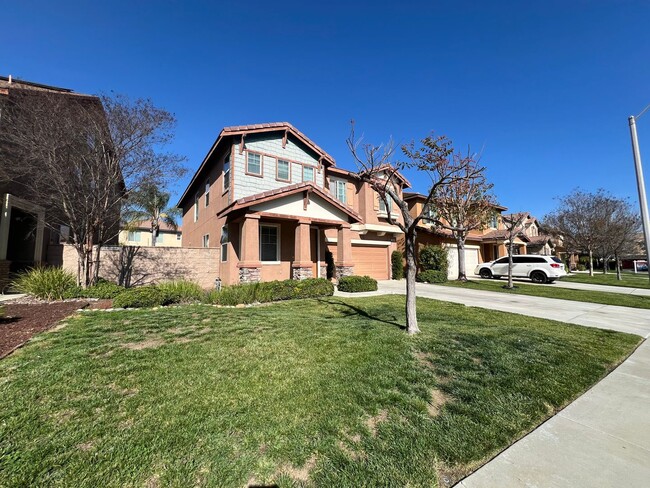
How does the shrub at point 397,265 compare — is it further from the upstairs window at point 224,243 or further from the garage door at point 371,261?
the upstairs window at point 224,243

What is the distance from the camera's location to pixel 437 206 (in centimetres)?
1978

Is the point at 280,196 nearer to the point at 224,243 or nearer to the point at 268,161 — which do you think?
the point at 268,161

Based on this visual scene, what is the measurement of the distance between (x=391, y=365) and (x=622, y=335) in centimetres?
634

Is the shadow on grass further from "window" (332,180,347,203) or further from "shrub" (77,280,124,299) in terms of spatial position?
"window" (332,180,347,203)

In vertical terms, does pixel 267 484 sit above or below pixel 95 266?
below

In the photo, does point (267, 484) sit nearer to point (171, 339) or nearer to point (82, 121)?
point (171, 339)

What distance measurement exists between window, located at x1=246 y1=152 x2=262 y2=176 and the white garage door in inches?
642

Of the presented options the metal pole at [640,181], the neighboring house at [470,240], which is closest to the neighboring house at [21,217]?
the metal pole at [640,181]

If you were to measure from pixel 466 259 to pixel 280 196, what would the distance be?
763 inches

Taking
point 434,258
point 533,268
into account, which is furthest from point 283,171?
point 533,268

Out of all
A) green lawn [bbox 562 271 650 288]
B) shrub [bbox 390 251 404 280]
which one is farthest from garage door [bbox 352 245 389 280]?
green lawn [bbox 562 271 650 288]

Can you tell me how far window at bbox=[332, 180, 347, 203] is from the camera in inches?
735

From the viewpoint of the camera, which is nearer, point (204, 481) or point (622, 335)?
point (204, 481)

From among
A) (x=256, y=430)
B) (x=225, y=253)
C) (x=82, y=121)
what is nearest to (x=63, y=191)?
(x=82, y=121)
